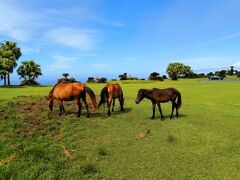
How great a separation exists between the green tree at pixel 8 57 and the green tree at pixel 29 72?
3.10 meters

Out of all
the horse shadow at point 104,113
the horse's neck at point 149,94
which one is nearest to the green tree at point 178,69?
the horse shadow at point 104,113

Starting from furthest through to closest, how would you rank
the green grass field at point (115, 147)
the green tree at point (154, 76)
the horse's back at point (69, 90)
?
the green tree at point (154, 76), the horse's back at point (69, 90), the green grass field at point (115, 147)

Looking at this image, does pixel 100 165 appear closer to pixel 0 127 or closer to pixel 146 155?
pixel 146 155

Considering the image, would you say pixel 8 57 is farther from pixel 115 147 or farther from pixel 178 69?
pixel 178 69

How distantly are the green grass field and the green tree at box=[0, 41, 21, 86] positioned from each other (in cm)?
3620

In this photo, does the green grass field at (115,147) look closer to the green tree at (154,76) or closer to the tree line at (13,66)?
the tree line at (13,66)

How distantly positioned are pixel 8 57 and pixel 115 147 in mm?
45274

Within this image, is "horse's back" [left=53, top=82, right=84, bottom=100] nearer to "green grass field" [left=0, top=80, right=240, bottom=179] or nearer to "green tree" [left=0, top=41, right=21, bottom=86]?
"green grass field" [left=0, top=80, right=240, bottom=179]

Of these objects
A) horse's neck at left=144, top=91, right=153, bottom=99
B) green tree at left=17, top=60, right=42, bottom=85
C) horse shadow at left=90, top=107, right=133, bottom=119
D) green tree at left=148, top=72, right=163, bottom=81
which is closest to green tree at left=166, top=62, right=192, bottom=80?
green tree at left=148, top=72, right=163, bottom=81

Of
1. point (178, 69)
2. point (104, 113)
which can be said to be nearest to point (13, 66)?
→ point (104, 113)

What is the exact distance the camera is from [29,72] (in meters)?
56.0

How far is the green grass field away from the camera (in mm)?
6859

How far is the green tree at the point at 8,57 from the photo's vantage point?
46006mm

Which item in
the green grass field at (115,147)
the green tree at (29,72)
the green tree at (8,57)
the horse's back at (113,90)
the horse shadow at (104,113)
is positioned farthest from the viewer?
the green tree at (29,72)
